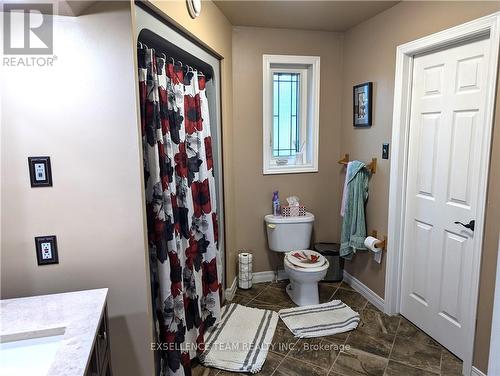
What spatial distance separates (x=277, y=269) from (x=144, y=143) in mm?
2164

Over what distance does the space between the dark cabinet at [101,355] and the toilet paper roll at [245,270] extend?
69.4 inches

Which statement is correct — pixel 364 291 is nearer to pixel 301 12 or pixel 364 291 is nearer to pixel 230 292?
pixel 230 292

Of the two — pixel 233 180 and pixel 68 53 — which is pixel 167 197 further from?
pixel 233 180

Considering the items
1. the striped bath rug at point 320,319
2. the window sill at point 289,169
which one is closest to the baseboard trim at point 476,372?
the striped bath rug at point 320,319

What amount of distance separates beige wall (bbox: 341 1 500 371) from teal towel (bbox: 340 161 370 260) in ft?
0.22

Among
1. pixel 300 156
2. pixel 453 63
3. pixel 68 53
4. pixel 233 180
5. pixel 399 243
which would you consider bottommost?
pixel 399 243

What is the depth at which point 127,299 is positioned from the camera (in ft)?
4.88

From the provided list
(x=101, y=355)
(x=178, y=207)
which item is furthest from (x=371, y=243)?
(x=101, y=355)

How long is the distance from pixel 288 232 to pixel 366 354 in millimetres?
1184

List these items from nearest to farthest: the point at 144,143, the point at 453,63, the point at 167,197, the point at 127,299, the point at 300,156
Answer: the point at 127,299
the point at 144,143
the point at 167,197
the point at 453,63
the point at 300,156

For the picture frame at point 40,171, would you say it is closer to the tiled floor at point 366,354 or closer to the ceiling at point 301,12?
the tiled floor at point 366,354

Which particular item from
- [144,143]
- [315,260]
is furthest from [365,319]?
[144,143]

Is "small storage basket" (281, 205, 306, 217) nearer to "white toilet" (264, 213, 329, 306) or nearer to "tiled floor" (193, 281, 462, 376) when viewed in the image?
"white toilet" (264, 213, 329, 306)

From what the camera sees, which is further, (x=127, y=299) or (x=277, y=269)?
(x=277, y=269)
